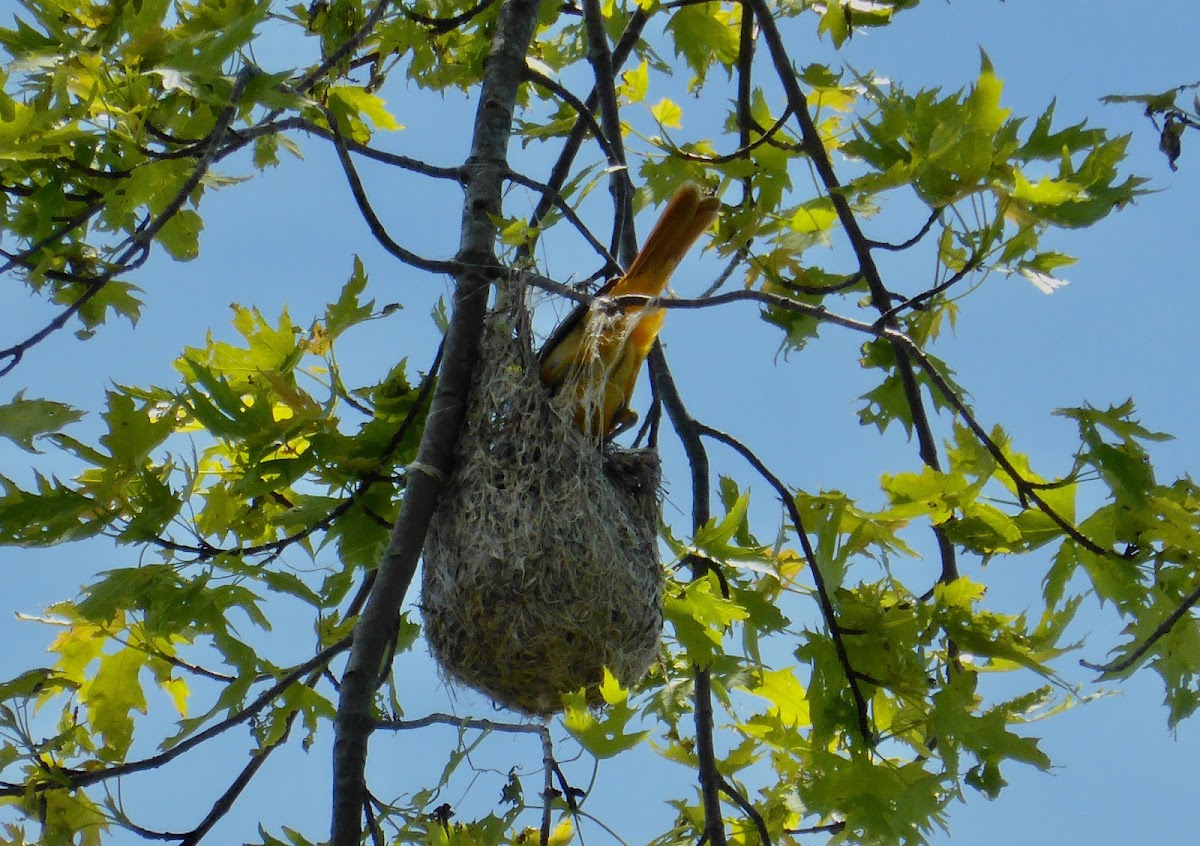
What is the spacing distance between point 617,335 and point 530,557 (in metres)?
0.50

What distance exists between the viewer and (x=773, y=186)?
2564 mm

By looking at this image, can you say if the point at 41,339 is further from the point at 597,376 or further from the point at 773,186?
the point at 773,186

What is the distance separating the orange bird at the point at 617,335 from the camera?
6.98 ft

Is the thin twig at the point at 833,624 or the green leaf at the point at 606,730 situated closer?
the green leaf at the point at 606,730

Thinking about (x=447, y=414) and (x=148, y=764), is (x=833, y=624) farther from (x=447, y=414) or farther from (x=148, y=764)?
(x=148, y=764)

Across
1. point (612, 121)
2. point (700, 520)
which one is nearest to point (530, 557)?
point (700, 520)

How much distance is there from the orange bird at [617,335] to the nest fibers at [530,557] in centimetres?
8

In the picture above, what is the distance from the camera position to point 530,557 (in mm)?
1971

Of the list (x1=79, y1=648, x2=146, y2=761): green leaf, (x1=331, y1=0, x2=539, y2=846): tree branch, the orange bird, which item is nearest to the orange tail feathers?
the orange bird

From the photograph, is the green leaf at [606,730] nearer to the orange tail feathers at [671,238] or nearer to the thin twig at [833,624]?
the thin twig at [833,624]

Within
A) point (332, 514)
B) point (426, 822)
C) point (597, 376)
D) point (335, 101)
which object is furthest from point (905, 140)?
point (335, 101)

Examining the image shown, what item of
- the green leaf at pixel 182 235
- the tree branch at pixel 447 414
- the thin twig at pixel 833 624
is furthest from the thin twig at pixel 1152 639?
the green leaf at pixel 182 235

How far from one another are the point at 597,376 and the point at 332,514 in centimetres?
59

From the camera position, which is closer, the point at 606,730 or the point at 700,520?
the point at 606,730
